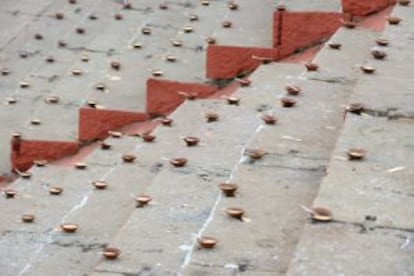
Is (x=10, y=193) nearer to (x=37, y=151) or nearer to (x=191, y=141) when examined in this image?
(x=37, y=151)

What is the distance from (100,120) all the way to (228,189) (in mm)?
1943

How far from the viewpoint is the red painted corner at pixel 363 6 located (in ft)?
15.9

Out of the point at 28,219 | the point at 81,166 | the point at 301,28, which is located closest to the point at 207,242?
the point at 28,219

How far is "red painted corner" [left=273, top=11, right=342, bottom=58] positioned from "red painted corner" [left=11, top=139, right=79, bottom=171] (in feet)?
3.34

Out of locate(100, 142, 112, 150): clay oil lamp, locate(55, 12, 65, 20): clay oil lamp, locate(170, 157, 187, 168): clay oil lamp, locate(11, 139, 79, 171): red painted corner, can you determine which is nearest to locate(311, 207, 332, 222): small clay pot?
locate(170, 157, 187, 168): clay oil lamp

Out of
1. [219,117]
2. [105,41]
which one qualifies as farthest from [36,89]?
[219,117]

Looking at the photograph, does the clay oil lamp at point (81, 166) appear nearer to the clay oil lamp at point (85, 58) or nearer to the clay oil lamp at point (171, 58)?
the clay oil lamp at point (171, 58)

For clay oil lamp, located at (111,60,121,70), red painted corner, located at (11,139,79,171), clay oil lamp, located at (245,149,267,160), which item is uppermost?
clay oil lamp, located at (245,149,267,160)

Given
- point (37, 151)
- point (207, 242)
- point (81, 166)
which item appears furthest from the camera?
point (37, 151)

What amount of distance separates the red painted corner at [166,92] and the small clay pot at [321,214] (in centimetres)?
233

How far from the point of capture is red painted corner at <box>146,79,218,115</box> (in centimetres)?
485

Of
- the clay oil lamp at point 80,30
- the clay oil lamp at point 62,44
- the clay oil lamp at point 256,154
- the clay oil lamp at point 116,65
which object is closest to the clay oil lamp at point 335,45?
the clay oil lamp at point 256,154

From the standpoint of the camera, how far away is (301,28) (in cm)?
486

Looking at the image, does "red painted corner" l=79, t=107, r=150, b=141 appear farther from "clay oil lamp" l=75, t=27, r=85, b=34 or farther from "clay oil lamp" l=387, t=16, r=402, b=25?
"clay oil lamp" l=75, t=27, r=85, b=34
